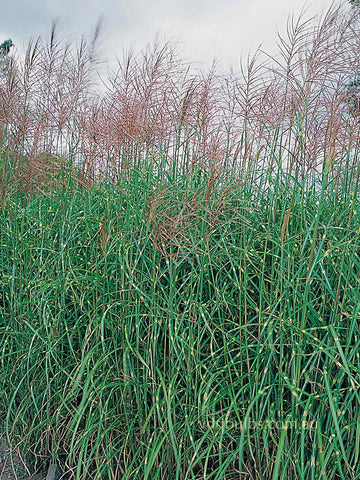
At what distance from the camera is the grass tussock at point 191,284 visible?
76.3 inches

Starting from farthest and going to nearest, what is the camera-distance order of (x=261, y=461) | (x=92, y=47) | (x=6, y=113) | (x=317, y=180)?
(x=92, y=47)
(x=6, y=113)
(x=317, y=180)
(x=261, y=461)

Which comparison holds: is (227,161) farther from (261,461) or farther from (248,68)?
(261,461)

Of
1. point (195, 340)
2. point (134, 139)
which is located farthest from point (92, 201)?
point (195, 340)

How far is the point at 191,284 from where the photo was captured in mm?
2002

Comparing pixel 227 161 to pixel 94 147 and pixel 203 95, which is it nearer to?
pixel 203 95

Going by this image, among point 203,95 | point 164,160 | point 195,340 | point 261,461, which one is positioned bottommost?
point 261,461

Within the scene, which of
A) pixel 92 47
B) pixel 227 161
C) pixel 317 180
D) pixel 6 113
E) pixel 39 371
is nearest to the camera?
pixel 317 180

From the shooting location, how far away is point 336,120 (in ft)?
7.07

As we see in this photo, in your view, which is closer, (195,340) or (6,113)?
(195,340)

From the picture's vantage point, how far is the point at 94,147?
8.92ft

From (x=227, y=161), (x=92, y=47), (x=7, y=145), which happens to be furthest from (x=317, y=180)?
(x=7, y=145)

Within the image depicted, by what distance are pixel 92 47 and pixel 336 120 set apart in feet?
6.05

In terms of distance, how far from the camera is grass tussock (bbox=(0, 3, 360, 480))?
194 centimetres

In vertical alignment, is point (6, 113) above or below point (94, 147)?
above
